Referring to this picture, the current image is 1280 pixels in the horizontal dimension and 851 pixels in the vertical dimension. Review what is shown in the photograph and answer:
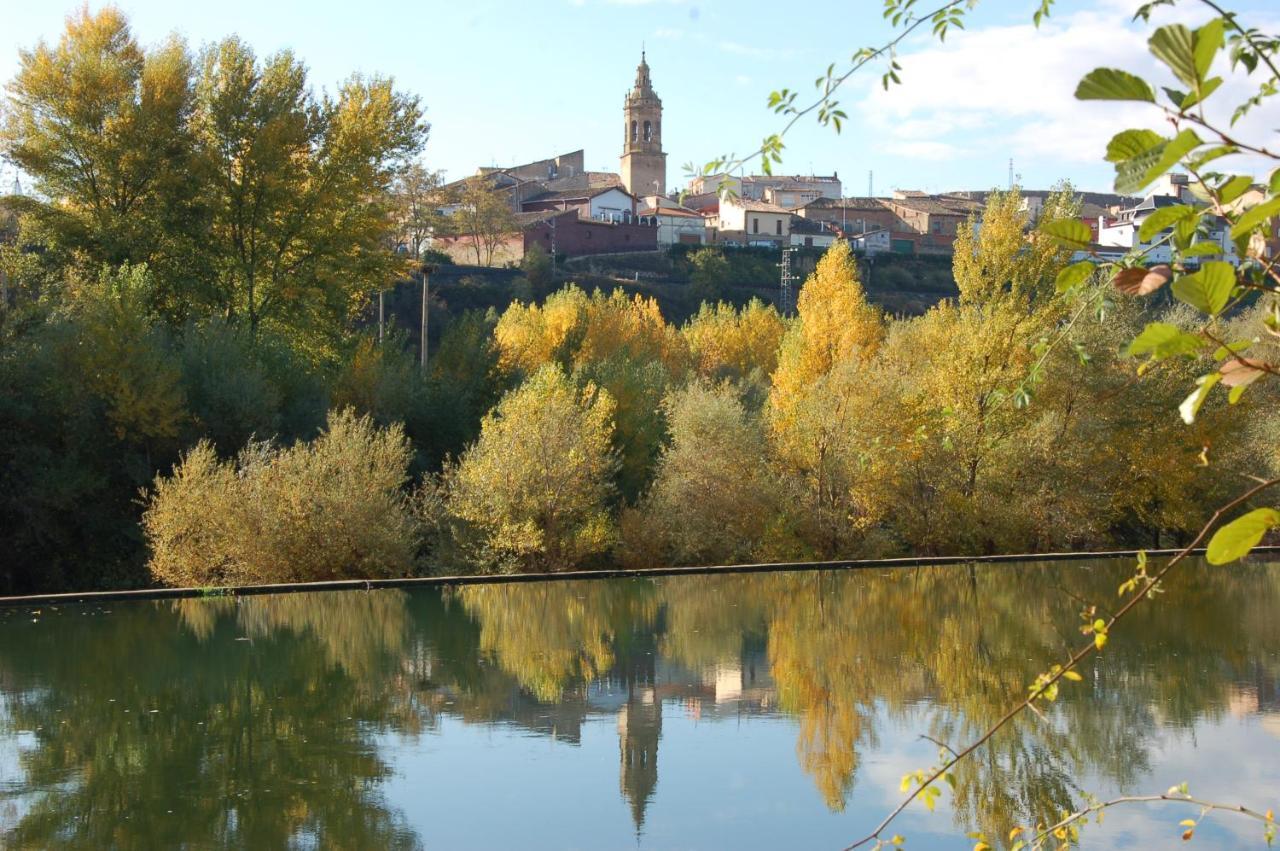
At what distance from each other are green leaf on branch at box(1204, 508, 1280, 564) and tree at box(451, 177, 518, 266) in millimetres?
71137

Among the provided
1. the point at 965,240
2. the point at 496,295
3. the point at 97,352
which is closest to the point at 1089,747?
the point at 97,352

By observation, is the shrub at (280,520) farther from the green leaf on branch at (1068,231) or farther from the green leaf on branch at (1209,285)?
the green leaf on branch at (1209,285)

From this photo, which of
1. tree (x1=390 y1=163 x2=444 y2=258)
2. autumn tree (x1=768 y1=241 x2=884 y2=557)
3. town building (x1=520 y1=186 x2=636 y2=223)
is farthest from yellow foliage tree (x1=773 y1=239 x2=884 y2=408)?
town building (x1=520 y1=186 x2=636 y2=223)

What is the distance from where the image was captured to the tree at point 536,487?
66.7ft

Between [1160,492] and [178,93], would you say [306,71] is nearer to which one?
[178,93]

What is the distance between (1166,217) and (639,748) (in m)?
8.67

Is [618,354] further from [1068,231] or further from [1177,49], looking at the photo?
[1177,49]

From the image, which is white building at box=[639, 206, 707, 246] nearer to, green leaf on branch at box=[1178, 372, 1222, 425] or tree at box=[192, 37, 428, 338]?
tree at box=[192, 37, 428, 338]

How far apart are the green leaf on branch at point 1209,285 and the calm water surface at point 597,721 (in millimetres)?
3442

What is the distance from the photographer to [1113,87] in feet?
4.97

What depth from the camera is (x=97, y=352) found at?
851 inches

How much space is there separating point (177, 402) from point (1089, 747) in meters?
15.8

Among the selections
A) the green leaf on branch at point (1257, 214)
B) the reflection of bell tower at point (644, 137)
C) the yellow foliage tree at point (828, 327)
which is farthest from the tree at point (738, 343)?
the reflection of bell tower at point (644, 137)

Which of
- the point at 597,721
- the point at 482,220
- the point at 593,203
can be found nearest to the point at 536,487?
the point at 597,721
